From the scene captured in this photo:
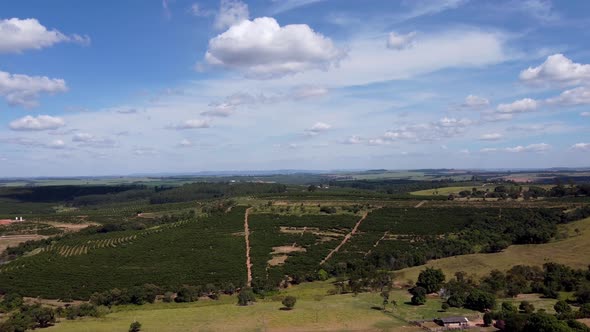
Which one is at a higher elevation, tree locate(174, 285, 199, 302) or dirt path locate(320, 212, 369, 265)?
dirt path locate(320, 212, 369, 265)

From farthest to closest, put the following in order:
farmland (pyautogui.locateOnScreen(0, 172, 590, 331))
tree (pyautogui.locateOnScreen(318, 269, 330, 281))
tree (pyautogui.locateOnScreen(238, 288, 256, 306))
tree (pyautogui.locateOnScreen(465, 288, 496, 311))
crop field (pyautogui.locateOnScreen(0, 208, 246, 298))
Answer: crop field (pyautogui.locateOnScreen(0, 208, 246, 298)) → tree (pyautogui.locateOnScreen(318, 269, 330, 281)) → tree (pyautogui.locateOnScreen(238, 288, 256, 306)) → farmland (pyautogui.locateOnScreen(0, 172, 590, 331)) → tree (pyautogui.locateOnScreen(465, 288, 496, 311))

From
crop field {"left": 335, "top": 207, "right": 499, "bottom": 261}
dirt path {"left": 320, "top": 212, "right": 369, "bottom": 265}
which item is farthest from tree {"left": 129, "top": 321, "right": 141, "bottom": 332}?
crop field {"left": 335, "top": 207, "right": 499, "bottom": 261}

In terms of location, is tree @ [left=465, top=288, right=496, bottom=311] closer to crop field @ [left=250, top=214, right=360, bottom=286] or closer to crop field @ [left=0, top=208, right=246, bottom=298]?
crop field @ [left=250, top=214, right=360, bottom=286]

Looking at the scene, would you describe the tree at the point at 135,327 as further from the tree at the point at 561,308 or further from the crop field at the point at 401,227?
the tree at the point at 561,308

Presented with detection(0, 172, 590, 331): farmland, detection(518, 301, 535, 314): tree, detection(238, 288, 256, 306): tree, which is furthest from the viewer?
detection(238, 288, 256, 306): tree

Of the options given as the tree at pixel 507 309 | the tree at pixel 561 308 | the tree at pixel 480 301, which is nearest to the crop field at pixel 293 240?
the tree at pixel 480 301

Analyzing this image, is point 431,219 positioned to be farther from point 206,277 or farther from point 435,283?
point 206,277

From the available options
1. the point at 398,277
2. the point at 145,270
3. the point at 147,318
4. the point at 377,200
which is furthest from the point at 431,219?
the point at 147,318
